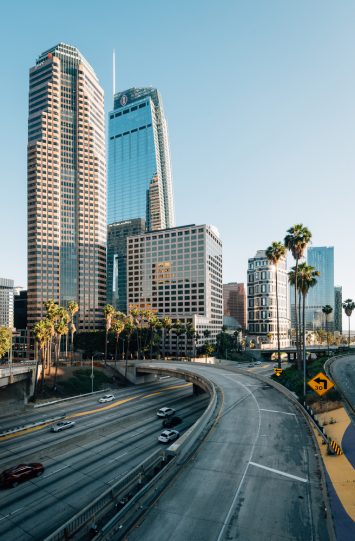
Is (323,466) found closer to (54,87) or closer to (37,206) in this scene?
(37,206)

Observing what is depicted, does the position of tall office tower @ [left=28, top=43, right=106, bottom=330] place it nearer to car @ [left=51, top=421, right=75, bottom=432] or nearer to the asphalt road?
car @ [left=51, top=421, right=75, bottom=432]

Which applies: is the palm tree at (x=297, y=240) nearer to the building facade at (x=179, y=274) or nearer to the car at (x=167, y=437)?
the car at (x=167, y=437)

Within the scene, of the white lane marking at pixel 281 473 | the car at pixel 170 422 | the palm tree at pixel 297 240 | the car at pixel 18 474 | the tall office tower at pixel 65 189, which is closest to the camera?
the white lane marking at pixel 281 473

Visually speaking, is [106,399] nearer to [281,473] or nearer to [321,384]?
[321,384]

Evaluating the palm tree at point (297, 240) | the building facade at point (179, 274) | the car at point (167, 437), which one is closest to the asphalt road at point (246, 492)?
the car at point (167, 437)

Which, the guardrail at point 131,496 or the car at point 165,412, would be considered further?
the car at point 165,412

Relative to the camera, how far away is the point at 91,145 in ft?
598

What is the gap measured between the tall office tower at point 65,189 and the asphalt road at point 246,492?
152m

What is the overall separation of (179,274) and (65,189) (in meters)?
78.4

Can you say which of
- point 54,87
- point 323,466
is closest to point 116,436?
point 323,466

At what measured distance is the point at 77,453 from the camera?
37.8m

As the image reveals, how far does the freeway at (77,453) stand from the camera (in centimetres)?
2492

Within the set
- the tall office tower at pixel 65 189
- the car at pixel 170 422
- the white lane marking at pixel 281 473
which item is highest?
the tall office tower at pixel 65 189

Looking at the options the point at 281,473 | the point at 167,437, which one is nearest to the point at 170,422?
the point at 167,437
